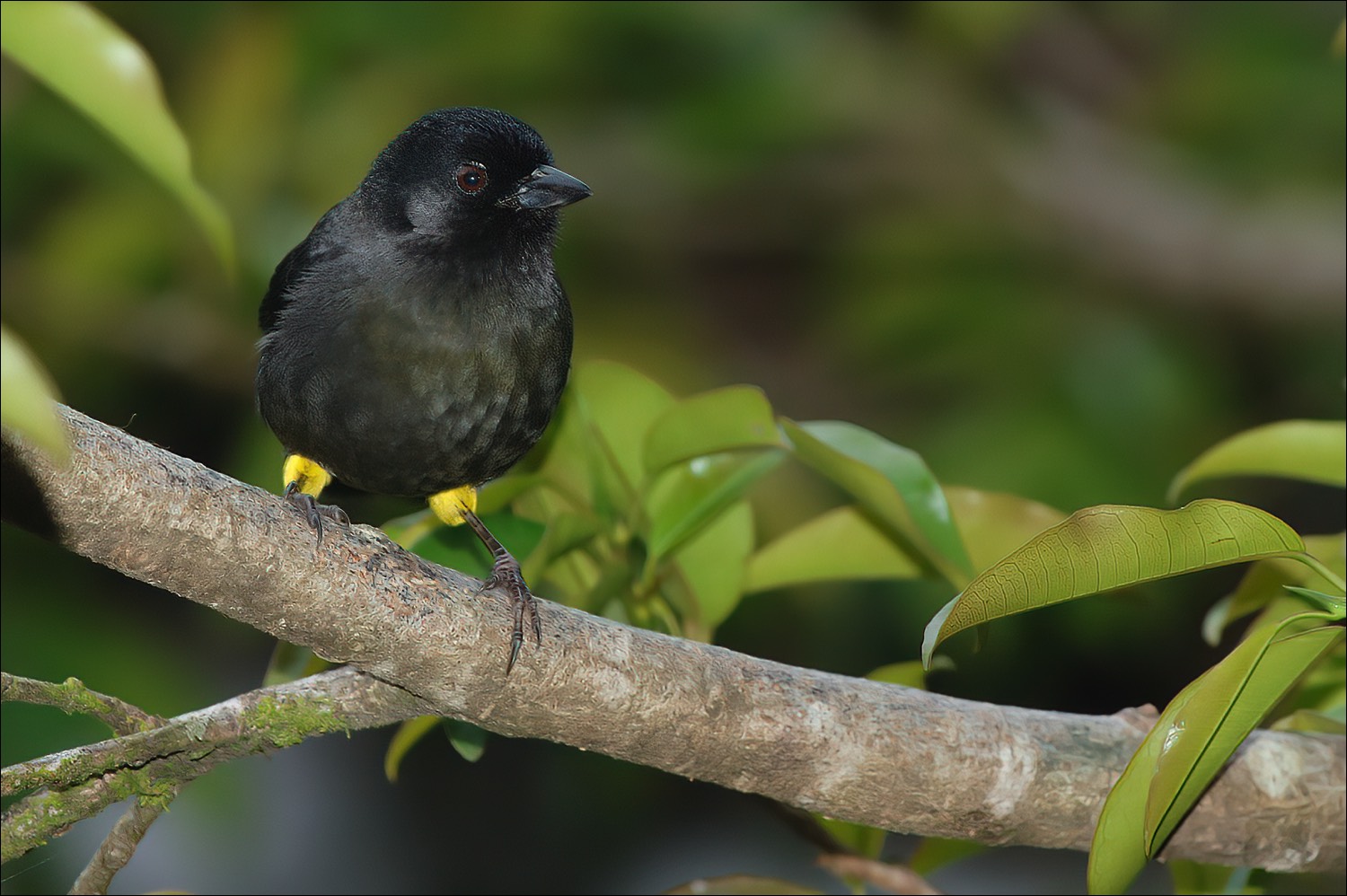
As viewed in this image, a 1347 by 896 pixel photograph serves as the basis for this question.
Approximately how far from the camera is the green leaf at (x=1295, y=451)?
2318 millimetres

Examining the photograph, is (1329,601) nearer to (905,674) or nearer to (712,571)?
(905,674)

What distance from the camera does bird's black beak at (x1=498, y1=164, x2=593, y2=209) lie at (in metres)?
2.67

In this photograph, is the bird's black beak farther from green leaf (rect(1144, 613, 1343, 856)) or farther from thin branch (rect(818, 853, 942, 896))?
green leaf (rect(1144, 613, 1343, 856))

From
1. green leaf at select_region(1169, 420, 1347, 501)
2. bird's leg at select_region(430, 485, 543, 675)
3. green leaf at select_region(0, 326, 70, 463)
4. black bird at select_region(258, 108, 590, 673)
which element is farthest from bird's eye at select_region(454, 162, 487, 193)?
green leaf at select_region(0, 326, 70, 463)

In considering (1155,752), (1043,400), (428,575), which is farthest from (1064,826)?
(1043,400)

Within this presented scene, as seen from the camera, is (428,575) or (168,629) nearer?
(428,575)

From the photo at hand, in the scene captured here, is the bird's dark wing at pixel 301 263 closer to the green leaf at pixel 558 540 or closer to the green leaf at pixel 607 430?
the green leaf at pixel 607 430

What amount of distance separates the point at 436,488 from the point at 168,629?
7.02 ft

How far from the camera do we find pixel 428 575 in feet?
6.26

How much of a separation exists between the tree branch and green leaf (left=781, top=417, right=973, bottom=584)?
0.76 feet

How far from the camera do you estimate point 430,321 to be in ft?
8.07

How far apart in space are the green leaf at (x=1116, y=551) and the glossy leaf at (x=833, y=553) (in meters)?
0.86

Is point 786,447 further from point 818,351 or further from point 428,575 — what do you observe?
point 818,351

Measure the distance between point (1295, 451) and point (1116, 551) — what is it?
33.5 inches
